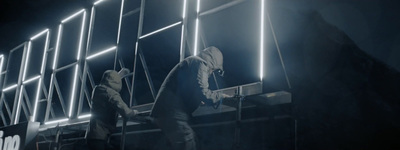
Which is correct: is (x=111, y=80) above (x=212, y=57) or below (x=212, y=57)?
below

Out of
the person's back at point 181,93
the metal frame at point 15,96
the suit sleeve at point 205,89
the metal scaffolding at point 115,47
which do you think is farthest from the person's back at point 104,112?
the metal frame at point 15,96

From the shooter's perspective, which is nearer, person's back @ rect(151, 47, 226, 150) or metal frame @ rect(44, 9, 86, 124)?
person's back @ rect(151, 47, 226, 150)

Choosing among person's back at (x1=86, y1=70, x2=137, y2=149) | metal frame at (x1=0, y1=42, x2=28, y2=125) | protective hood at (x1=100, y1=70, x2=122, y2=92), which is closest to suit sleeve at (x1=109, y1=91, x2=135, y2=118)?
person's back at (x1=86, y1=70, x2=137, y2=149)

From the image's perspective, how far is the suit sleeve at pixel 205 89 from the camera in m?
3.57

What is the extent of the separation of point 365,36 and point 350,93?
0.52 metres

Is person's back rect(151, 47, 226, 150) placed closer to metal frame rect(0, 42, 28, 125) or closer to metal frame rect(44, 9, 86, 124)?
metal frame rect(44, 9, 86, 124)

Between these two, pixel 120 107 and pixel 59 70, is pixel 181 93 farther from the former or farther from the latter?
pixel 59 70

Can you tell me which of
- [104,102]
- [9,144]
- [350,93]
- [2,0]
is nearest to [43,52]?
[2,0]

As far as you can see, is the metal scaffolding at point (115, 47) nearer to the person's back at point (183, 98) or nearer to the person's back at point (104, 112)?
the person's back at point (183, 98)

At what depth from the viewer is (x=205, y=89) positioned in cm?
363

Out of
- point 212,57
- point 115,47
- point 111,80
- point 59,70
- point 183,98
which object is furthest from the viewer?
point 59,70

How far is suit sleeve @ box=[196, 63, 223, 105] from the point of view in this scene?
357 centimetres

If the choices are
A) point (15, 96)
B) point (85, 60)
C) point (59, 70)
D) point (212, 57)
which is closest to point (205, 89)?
point (212, 57)

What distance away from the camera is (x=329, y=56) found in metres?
3.36
